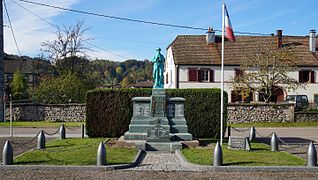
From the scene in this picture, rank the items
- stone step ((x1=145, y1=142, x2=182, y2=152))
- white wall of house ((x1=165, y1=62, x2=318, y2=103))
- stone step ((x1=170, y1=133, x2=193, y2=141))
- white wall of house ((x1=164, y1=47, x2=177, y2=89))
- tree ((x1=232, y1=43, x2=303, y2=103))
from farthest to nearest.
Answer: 1. white wall of house ((x1=164, y1=47, x2=177, y2=89))
2. white wall of house ((x1=165, y1=62, x2=318, y2=103))
3. tree ((x1=232, y1=43, x2=303, y2=103))
4. stone step ((x1=170, y1=133, x2=193, y2=141))
5. stone step ((x1=145, y1=142, x2=182, y2=152))

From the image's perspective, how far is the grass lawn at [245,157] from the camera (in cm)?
1170

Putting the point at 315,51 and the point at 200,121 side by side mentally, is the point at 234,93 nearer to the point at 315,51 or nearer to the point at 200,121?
the point at 315,51

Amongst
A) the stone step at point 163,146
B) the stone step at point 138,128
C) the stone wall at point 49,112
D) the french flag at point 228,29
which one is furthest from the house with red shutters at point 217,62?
the stone step at point 163,146

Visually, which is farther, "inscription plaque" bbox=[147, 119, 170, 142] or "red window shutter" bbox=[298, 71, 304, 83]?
"red window shutter" bbox=[298, 71, 304, 83]

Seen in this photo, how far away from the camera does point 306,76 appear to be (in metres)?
42.8

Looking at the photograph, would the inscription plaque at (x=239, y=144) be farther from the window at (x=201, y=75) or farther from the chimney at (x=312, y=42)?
the chimney at (x=312, y=42)

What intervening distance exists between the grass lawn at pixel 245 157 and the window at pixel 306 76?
100 ft

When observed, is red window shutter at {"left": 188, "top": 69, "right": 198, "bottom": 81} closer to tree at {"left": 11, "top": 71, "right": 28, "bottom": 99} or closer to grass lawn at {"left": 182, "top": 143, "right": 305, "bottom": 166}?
grass lawn at {"left": 182, "top": 143, "right": 305, "bottom": 166}

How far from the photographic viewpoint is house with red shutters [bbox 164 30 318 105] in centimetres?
4166

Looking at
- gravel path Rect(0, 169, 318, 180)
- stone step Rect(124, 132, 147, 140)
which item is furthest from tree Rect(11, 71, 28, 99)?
gravel path Rect(0, 169, 318, 180)

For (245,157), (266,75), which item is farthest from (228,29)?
(266,75)

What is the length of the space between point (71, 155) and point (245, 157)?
20.0ft

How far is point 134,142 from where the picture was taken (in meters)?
15.1

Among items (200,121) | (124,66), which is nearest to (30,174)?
(200,121)
